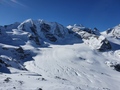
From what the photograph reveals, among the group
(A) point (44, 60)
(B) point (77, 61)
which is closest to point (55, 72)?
(A) point (44, 60)

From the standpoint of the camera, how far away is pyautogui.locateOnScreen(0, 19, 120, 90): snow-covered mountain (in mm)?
47944

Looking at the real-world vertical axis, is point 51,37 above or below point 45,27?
below

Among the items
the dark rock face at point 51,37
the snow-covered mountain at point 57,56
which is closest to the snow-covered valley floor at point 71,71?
the snow-covered mountain at point 57,56

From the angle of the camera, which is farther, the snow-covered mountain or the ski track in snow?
the ski track in snow

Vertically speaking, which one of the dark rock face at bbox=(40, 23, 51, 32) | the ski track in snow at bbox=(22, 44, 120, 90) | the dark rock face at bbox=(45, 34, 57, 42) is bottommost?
the ski track in snow at bbox=(22, 44, 120, 90)

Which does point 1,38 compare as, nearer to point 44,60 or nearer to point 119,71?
point 44,60

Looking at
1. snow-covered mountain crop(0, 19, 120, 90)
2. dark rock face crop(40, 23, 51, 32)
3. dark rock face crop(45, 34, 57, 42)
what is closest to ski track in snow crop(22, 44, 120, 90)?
snow-covered mountain crop(0, 19, 120, 90)

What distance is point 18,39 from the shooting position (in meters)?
118

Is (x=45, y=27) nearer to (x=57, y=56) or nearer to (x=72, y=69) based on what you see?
(x=57, y=56)

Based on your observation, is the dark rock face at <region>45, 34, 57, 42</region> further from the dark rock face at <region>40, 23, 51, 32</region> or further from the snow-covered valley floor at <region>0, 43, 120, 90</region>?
the snow-covered valley floor at <region>0, 43, 120, 90</region>

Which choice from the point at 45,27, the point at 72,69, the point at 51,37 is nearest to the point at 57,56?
the point at 72,69

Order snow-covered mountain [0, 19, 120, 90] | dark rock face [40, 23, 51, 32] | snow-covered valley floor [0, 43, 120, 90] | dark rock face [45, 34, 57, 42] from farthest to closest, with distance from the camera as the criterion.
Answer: dark rock face [40, 23, 51, 32] → dark rock face [45, 34, 57, 42] → snow-covered mountain [0, 19, 120, 90] → snow-covered valley floor [0, 43, 120, 90]

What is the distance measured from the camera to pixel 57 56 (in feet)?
301

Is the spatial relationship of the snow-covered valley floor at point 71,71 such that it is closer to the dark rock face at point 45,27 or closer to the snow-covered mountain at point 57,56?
the snow-covered mountain at point 57,56
